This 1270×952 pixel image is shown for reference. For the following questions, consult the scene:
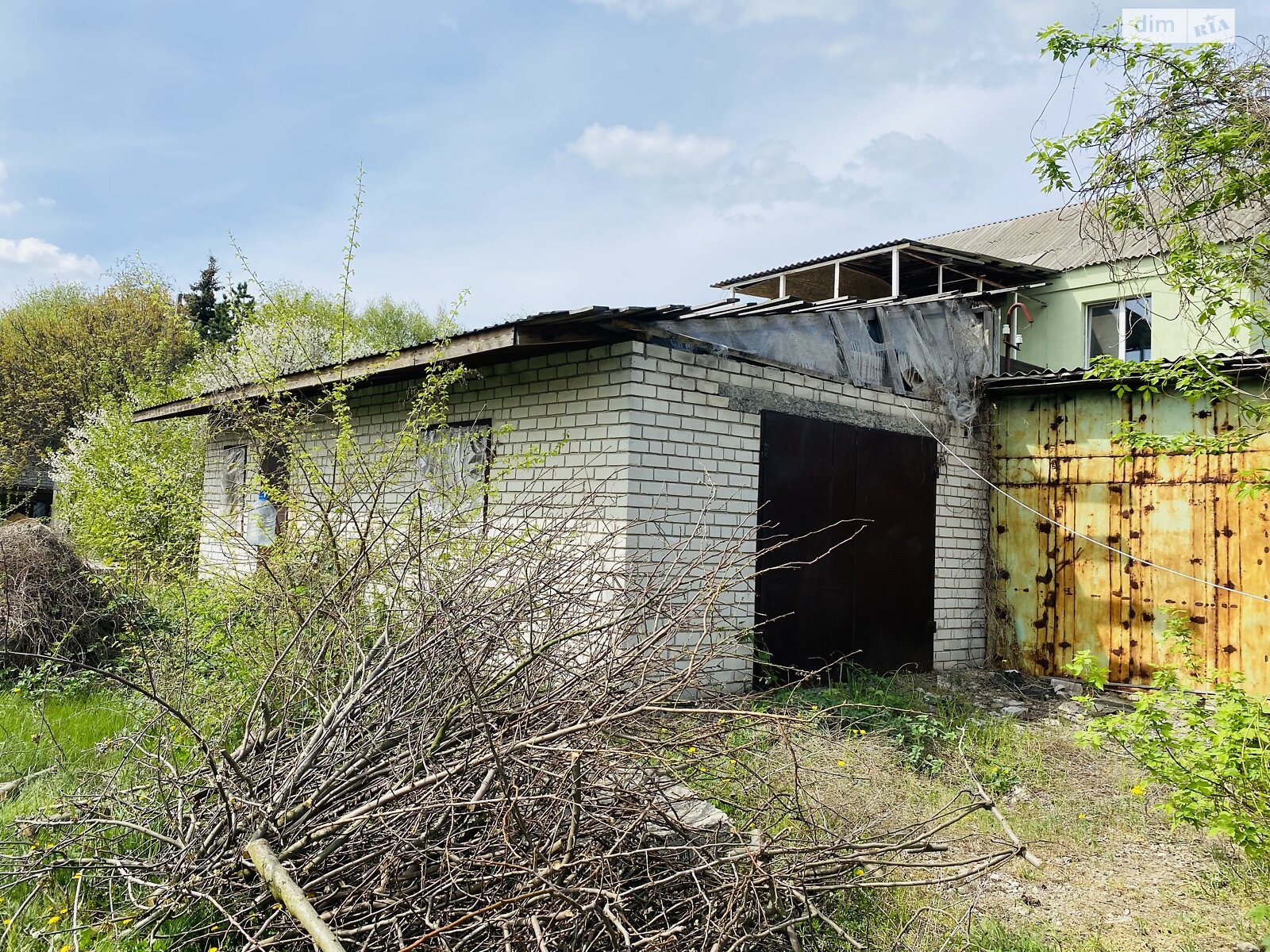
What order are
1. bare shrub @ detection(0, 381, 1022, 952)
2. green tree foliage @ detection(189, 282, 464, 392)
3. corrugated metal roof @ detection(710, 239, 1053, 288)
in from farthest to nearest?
corrugated metal roof @ detection(710, 239, 1053, 288) → green tree foliage @ detection(189, 282, 464, 392) → bare shrub @ detection(0, 381, 1022, 952)

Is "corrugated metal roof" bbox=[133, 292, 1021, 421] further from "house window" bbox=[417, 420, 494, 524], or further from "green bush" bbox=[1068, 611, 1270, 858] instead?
"green bush" bbox=[1068, 611, 1270, 858]

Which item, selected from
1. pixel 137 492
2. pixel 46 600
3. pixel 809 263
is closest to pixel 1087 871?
pixel 46 600

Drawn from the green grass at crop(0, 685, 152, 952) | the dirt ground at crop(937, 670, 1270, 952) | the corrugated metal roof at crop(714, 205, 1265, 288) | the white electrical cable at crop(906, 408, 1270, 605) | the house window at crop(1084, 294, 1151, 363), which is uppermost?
the corrugated metal roof at crop(714, 205, 1265, 288)

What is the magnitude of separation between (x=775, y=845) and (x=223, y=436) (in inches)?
408

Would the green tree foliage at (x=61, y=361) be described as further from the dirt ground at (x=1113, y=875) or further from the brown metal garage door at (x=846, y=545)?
the dirt ground at (x=1113, y=875)

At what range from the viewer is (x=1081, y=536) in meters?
7.43

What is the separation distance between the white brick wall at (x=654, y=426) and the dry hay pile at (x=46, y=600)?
5.61ft

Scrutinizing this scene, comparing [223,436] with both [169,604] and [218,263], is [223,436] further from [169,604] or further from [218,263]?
[218,263]

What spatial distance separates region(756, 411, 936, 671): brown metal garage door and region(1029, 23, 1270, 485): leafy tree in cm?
221

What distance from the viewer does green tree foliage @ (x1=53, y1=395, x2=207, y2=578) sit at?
7227 mm

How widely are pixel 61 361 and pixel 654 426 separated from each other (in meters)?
22.8

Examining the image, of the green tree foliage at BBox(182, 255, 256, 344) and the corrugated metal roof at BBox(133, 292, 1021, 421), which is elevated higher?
the green tree foliage at BBox(182, 255, 256, 344)

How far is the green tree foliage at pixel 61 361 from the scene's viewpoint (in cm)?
2183

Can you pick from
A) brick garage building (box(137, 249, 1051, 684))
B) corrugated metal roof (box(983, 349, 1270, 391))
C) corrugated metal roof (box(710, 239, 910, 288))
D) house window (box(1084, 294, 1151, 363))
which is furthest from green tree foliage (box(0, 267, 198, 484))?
house window (box(1084, 294, 1151, 363))
